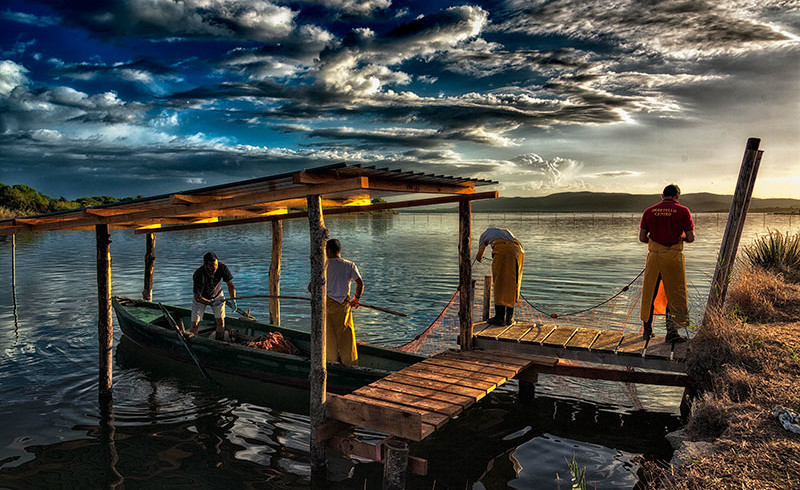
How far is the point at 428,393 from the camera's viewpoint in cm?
676

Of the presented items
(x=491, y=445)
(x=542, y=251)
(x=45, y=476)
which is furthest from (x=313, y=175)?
→ (x=542, y=251)

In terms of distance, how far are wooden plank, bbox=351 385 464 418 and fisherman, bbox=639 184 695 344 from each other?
13.4 ft

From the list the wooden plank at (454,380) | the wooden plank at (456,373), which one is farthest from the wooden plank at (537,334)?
the wooden plank at (454,380)

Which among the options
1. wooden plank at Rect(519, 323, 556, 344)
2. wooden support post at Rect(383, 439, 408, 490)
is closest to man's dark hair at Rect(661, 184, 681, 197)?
wooden plank at Rect(519, 323, 556, 344)

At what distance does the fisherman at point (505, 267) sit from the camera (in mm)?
10086

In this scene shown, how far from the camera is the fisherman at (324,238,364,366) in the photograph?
7.99 metres

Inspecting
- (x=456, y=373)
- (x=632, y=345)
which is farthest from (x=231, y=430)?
(x=632, y=345)

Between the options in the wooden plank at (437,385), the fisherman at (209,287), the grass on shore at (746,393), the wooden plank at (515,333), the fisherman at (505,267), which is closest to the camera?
the grass on shore at (746,393)

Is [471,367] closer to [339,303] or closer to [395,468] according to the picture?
[339,303]

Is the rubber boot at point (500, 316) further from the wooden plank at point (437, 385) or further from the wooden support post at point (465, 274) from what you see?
the wooden plank at point (437, 385)

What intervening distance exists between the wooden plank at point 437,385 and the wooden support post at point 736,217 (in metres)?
4.49

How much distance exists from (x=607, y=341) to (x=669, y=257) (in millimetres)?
1718

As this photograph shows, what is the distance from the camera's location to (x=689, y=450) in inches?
226

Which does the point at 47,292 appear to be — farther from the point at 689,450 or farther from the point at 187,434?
the point at 689,450
